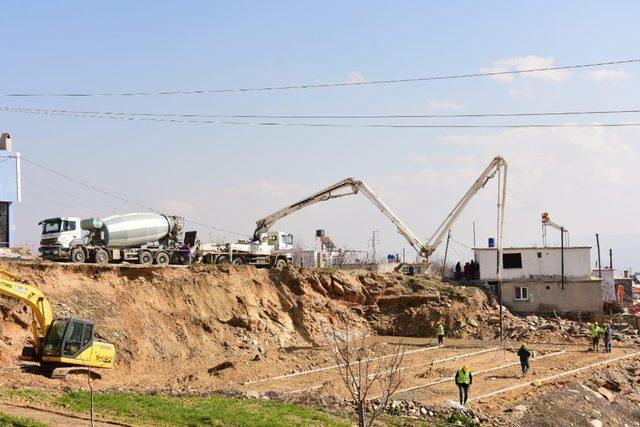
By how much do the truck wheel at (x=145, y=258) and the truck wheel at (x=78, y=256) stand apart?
325 cm

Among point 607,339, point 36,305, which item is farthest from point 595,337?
point 36,305

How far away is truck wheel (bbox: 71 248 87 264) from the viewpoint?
1407 inches

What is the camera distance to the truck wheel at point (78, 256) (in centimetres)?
3575

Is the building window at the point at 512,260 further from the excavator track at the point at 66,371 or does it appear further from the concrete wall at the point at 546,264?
the excavator track at the point at 66,371

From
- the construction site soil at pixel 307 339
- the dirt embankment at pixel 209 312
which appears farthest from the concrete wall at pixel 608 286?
the dirt embankment at pixel 209 312

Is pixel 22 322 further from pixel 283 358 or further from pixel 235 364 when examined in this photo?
pixel 283 358

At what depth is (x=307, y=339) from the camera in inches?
1660

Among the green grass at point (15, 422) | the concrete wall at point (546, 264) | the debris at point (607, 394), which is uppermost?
the concrete wall at point (546, 264)

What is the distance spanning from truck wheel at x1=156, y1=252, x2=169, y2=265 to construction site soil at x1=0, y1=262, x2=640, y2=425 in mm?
1590

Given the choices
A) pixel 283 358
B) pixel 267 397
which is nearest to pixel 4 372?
pixel 267 397

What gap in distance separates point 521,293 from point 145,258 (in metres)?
24.4

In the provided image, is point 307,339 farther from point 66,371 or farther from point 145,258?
point 66,371

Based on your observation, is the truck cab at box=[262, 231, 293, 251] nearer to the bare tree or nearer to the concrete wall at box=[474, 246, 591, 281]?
the bare tree

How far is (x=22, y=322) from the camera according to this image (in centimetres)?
2962
